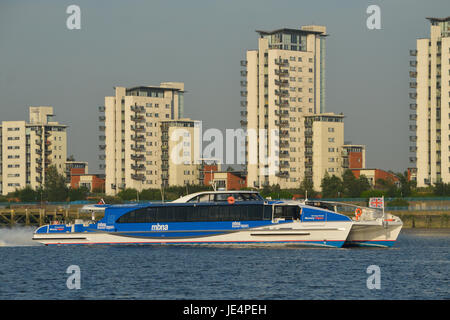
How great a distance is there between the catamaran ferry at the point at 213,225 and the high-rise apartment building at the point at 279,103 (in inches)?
3750

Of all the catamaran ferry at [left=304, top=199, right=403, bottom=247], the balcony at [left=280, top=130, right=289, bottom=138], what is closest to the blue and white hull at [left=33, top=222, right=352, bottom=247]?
the catamaran ferry at [left=304, top=199, right=403, bottom=247]

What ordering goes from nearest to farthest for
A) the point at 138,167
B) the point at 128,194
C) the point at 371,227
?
the point at 371,227 → the point at 128,194 → the point at 138,167

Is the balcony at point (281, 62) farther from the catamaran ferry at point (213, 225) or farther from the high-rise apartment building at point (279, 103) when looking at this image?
the catamaran ferry at point (213, 225)

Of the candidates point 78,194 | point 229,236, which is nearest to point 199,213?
point 229,236

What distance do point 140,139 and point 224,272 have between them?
433ft

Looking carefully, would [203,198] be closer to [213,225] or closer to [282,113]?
[213,225]

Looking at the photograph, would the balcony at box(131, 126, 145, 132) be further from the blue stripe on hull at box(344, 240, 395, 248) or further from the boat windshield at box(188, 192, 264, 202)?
the blue stripe on hull at box(344, 240, 395, 248)

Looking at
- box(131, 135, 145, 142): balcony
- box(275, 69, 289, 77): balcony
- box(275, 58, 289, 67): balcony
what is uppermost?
box(275, 58, 289, 67): balcony

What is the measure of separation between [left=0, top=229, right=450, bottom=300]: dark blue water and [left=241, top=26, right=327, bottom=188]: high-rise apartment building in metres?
92.5

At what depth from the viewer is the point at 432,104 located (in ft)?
481

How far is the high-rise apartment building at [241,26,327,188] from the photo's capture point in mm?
161625

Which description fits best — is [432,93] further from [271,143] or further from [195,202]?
[195,202]

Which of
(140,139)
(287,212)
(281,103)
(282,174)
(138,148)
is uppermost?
(281,103)
